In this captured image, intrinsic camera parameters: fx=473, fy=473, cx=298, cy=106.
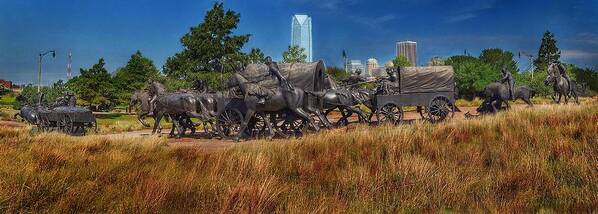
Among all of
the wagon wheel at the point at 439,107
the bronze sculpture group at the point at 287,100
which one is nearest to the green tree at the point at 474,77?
the bronze sculpture group at the point at 287,100

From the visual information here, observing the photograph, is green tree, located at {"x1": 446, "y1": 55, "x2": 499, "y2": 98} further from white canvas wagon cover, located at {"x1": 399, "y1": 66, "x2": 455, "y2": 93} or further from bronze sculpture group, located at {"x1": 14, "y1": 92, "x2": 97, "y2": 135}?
bronze sculpture group, located at {"x1": 14, "y1": 92, "x2": 97, "y2": 135}

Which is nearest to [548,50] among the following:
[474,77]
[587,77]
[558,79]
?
[587,77]

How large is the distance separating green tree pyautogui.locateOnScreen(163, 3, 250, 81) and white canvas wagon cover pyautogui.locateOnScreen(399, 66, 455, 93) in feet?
85.1

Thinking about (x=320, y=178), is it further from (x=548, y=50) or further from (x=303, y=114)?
(x=548, y=50)

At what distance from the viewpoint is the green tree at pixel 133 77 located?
188 ft

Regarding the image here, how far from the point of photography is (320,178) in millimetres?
6566

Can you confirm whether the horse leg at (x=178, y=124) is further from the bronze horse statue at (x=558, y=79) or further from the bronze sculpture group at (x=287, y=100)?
the bronze horse statue at (x=558, y=79)

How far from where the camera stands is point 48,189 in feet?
16.3

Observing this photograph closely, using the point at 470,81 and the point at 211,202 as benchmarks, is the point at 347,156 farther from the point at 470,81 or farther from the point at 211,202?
the point at 470,81

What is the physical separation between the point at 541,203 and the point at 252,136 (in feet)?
45.6

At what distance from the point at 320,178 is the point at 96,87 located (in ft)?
177

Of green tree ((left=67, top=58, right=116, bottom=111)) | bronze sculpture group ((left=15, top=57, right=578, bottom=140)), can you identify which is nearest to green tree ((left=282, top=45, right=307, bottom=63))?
green tree ((left=67, top=58, right=116, bottom=111))

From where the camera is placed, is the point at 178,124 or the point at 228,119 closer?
the point at 228,119

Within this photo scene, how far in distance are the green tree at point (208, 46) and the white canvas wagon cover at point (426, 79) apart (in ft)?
85.1
